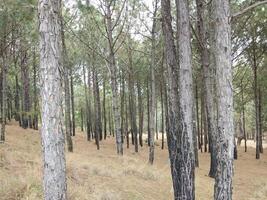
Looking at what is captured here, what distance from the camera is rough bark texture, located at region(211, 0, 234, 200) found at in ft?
23.8

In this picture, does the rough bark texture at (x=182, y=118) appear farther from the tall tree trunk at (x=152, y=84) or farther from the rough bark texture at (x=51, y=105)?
the tall tree trunk at (x=152, y=84)

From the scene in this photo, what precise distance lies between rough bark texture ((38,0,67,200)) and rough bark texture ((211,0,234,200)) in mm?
3094

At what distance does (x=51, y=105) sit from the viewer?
5.79 m

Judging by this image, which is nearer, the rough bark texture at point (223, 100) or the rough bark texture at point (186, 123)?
the rough bark texture at point (223, 100)

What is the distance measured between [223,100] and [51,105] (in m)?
3.28

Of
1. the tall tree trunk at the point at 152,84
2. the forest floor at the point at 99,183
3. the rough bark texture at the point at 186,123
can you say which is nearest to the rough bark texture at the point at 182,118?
the rough bark texture at the point at 186,123

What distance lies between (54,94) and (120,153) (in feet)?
44.0

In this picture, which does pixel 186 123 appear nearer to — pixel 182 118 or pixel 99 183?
pixel 182 118

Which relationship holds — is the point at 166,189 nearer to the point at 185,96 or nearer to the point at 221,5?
the point at 185,96

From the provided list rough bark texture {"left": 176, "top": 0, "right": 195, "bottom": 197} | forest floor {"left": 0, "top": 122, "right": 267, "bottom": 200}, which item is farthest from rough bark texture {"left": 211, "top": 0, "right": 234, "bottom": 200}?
forest floor {"left": 0, "top": 122, "right": 267, "bottom": 200}

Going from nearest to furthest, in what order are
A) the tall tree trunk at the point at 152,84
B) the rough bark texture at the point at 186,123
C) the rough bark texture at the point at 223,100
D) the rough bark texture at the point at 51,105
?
the rough bark texture at the point at 51,105 < the rough bark texture at the point at 223,100 < the rough bark texture at the point at 186,123 < the tall tree trunk at the point at 152,84

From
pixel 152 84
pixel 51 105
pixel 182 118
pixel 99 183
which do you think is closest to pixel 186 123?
pixel 182 118

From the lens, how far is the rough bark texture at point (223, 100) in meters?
7.24

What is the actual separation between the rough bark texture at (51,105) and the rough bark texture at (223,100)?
309 centimetres
